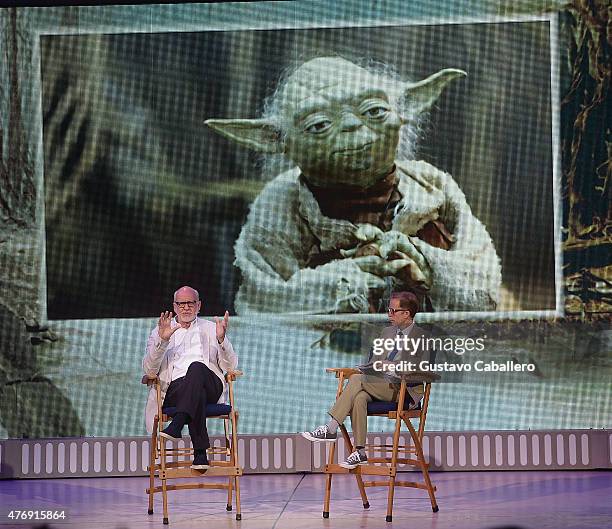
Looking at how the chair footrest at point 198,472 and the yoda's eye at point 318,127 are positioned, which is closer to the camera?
the chair footrest at point 198,472

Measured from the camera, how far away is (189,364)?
4.90m

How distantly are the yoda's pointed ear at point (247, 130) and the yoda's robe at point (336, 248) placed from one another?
0.80ft

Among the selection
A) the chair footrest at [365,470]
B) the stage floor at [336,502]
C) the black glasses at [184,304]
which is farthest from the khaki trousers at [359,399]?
the black glasses at [184,304]

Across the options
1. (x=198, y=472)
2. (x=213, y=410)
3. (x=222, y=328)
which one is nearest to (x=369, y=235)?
(x=222, y=328)

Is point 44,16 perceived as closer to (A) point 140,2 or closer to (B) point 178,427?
(A) point 140,2

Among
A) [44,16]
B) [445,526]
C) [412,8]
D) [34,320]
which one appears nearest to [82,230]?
[34,320]

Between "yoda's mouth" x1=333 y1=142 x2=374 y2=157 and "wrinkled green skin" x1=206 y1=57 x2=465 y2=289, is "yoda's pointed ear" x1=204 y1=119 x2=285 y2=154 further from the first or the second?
"yoda's mouth" x1=333 y1=142 x2=374 y2=157

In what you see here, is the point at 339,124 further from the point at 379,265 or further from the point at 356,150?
the point at 379,265

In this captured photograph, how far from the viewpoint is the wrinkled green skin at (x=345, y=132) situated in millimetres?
6367

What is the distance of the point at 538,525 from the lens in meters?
4.06

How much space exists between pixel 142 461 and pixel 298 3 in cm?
283

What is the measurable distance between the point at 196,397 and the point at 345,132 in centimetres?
231

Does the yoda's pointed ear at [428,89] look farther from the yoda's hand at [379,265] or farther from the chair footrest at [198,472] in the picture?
the chair footrest at [198,472]

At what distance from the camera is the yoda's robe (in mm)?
6340
